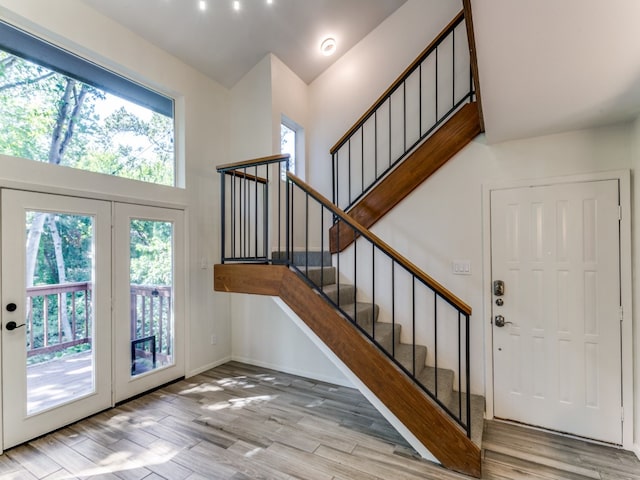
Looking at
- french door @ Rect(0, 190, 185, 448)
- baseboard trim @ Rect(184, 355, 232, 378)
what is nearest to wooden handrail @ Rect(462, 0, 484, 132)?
french door @ Rect(0, 190, 185, 448)

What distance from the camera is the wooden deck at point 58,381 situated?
2408 mm

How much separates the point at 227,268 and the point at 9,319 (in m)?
1.61

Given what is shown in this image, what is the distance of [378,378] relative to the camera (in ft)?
7.24

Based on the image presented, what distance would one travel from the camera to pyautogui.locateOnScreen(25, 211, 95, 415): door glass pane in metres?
2.42

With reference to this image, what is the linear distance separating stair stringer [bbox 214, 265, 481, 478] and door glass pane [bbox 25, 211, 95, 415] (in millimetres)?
1590

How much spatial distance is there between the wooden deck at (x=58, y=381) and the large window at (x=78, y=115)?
1694mm

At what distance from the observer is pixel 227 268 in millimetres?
2945

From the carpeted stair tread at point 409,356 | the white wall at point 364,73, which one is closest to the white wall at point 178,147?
the white wall at point 364,73

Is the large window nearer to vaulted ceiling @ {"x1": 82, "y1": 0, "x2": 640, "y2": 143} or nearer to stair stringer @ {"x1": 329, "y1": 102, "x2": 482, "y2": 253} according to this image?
vaulted ceiling @ {"x1": 82, "y1": 0, "x2": 640, "y2": 143}

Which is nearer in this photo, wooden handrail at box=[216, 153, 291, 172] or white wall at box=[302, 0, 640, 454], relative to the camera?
white wall at box=[302, 0, 640, 454]

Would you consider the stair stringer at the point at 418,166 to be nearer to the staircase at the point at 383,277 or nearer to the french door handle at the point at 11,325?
the staircase at the point at 383,277

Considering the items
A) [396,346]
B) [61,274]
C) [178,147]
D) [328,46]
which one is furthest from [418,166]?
[61,274]

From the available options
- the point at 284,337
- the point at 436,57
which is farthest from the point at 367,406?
the point at 436,57

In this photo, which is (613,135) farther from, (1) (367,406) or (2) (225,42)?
(2) (225,42)
